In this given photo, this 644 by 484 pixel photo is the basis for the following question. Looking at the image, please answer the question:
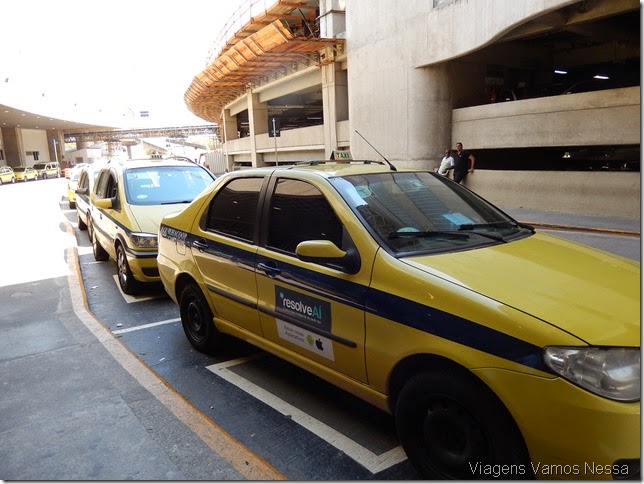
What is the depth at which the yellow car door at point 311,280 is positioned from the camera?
114 inches

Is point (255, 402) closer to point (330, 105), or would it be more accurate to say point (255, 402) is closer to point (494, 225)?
point (494, 225)

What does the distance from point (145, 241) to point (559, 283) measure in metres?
5.23

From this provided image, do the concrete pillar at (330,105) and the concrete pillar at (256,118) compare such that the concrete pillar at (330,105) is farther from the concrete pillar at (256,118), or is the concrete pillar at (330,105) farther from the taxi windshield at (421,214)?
the taxi windshield at (421,214)

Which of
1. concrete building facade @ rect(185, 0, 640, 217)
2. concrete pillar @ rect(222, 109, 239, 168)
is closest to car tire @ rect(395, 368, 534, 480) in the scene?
concrete building facade @ rect(185, 0, 640, 217)

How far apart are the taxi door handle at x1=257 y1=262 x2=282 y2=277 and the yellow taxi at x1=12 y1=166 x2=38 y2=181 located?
5041cm

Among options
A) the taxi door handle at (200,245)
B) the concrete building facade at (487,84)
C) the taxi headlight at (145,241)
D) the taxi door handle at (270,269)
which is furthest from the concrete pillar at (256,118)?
the taxi door handle at (270,269)

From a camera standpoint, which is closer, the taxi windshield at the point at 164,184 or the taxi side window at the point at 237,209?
the taxi side window at the point at 237,209

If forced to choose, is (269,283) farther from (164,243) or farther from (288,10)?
(288,10)

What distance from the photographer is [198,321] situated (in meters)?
4.63

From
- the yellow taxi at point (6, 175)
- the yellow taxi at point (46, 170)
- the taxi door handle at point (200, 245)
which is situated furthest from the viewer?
the yellow taxi at point (46, 170)

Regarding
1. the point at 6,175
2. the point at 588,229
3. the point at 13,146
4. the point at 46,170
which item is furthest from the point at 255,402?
the point at 13,146

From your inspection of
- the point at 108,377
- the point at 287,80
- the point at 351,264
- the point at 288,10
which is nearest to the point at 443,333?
the point at 351,264

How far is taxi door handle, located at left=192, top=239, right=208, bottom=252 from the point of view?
4320mm

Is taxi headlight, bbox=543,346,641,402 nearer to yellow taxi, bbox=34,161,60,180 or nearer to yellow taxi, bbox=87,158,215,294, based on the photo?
yellow taxi, bbox=87,158,215,294
